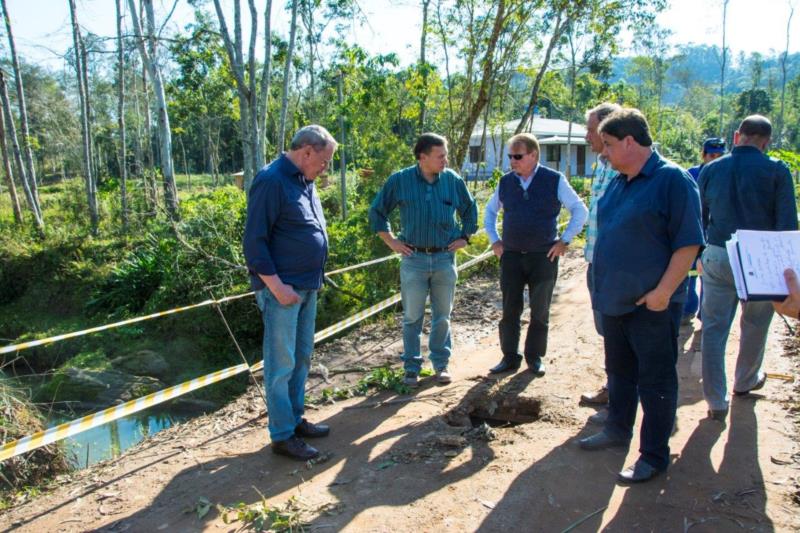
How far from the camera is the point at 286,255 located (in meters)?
3.60

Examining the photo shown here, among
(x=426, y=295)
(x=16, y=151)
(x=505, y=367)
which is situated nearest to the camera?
(x=426, y=295)

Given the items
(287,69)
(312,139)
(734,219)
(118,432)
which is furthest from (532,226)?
(287,69)

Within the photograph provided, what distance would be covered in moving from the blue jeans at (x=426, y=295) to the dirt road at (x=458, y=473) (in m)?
0.28

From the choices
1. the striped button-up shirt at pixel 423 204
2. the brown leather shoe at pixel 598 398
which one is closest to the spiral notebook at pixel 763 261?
the brown leather shoe at pixel 598 398

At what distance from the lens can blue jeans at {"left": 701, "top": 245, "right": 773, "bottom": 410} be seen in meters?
3.88

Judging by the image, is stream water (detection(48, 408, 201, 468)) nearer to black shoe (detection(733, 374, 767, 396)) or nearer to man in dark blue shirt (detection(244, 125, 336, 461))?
man in dark blue shirt (detection(244, 125, 336, 461))

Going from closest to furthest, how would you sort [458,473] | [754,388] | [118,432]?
[458,473] < [754,388] < [118,432]

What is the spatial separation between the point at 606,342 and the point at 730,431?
1.17 meters

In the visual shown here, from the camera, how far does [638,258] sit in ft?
9.85

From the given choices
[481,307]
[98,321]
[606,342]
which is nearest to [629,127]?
[606,342]

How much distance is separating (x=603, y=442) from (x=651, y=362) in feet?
2.37

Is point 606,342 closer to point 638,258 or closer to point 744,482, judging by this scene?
point 638,258

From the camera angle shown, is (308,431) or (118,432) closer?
(308,431)

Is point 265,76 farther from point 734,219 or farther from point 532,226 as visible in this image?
point 734,219
